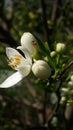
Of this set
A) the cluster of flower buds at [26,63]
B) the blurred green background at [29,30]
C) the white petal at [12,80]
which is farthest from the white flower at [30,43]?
the blurred green background at [29,30]

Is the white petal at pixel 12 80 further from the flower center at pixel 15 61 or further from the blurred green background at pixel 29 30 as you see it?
the blurred green background at pixel 29 30

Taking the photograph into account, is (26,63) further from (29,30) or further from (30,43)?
(29,30)

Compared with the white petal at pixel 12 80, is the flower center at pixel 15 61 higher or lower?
higher

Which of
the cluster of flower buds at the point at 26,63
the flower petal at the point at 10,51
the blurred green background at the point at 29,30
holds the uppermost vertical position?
the blurred green background at the point at 29,30

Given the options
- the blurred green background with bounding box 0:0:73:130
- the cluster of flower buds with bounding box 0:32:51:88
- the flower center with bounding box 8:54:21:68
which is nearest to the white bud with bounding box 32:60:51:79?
the cluster of flower buds with bounding box 0:32:51:88

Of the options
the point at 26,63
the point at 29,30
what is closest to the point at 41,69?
the point at 26,63

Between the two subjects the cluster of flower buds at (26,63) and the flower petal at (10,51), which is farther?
the flower petal at (10,51)

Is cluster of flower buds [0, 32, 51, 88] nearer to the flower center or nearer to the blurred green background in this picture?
the flower center
